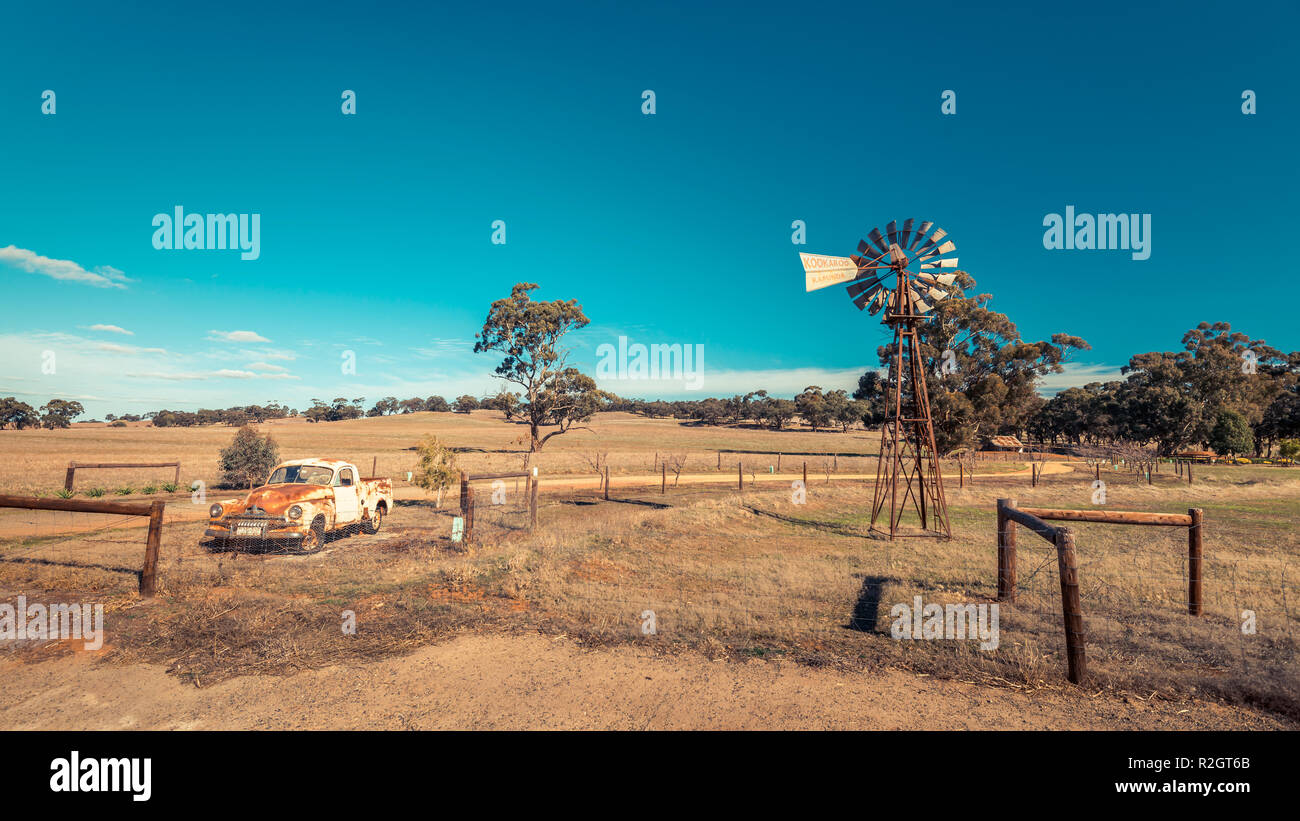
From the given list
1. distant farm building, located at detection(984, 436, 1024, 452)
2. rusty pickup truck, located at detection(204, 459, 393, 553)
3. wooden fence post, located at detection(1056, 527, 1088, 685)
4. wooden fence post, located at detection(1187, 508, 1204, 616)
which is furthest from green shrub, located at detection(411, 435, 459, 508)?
distant farm building, located at detection(984, 436, 1024, 452)

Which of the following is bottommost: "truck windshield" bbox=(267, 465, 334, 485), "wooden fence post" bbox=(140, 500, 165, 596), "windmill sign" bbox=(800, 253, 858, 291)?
"wooden fence post" bbox=(140, 500, 165, 596)

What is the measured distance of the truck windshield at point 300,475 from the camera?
13828mm

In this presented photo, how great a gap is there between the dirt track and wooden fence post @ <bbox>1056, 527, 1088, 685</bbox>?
1.17ft

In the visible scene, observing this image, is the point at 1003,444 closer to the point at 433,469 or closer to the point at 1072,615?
the point at 433,469

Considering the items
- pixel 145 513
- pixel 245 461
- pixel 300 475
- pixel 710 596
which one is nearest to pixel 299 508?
pixel 300 475

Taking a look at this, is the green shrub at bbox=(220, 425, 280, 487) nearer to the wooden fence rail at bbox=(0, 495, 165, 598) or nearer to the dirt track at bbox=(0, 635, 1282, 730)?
the wooden fence rail at bbox=(0, 495, 165, 598)

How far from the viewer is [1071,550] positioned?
5969 millimetres

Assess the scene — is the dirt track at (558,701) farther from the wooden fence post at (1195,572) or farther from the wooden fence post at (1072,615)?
the wooden fence post at (1195,572)

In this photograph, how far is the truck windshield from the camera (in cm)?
1383

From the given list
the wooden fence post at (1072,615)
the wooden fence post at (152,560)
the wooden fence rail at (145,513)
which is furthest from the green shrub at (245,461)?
the wooden fence post at (1072,615)

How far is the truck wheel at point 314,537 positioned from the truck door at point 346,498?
0.59 m

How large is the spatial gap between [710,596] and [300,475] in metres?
10.5
